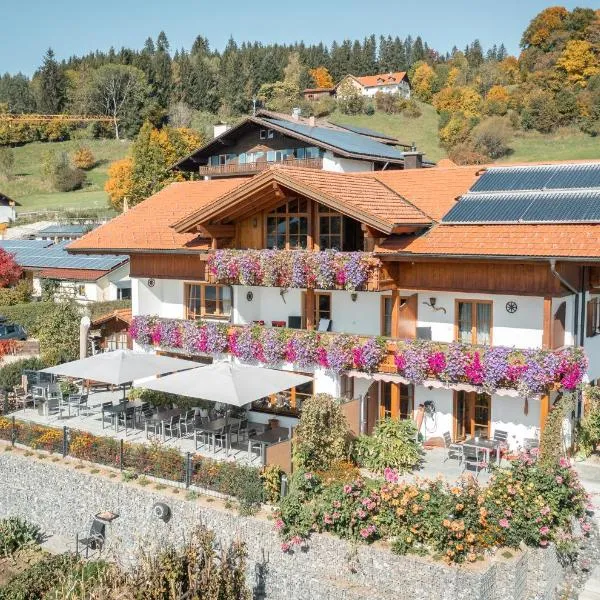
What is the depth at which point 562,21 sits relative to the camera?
124m

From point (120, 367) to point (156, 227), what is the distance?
625cm

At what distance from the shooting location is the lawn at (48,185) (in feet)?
290

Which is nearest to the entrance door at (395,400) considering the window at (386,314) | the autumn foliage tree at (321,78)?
the window at (386,314)

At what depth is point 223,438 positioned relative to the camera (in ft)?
69.4

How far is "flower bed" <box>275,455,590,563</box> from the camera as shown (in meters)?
14.2

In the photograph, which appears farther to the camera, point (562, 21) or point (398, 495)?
point (562, 21)

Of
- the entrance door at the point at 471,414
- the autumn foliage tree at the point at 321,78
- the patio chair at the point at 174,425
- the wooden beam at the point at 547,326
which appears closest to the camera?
the wooden beam at the point at 547,326

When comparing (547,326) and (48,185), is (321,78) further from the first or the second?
(547,326)

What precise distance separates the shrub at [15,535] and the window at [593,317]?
613 inches

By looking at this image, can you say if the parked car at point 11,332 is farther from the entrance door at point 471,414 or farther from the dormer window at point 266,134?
the entrance door at point 471,414

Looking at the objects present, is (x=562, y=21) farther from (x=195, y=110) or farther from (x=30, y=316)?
(x=30, y=316)

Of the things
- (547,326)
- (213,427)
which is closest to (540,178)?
(547,326)

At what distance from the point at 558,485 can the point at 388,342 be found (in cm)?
634

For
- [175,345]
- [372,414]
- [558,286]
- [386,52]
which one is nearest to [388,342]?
[372,414]
